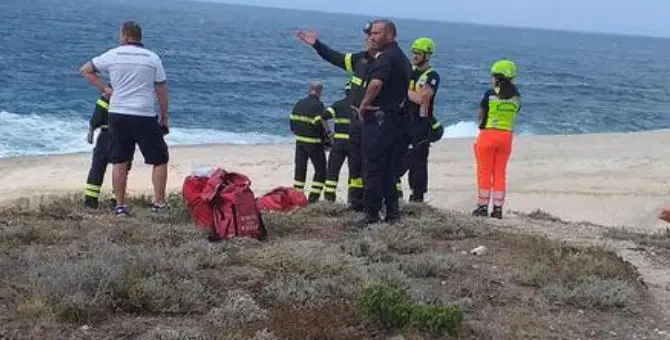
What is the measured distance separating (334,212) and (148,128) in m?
2.09

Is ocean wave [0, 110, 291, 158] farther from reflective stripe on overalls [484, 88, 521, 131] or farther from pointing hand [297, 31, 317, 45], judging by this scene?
reflective stripe on overalls [484, 88, 521, 131]

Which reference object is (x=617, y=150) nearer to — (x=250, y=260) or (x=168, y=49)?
(x=250, y=260)

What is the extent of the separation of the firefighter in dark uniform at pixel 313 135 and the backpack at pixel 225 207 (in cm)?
314

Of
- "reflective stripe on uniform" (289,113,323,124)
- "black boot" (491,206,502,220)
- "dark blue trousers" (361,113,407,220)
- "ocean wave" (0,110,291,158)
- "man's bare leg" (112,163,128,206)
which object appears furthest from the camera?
"ocean wave" (0,110,291,158)

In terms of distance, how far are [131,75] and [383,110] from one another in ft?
7.28

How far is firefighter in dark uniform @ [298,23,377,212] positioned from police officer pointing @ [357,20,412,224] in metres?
0.62

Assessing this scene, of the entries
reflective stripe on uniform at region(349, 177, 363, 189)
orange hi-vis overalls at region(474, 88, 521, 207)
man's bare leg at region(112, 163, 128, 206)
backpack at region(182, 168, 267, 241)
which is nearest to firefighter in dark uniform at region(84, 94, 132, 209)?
man's bare leg at region(112, 163, 128, 206)

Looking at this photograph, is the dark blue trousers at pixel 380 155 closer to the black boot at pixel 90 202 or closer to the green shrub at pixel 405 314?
the green shrub at pixel 405 314

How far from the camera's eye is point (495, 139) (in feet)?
33.2

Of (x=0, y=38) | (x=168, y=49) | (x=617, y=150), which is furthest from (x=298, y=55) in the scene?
(x=617, y=150)

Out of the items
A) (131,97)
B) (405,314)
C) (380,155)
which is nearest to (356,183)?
(380,155)

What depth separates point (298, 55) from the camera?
70.8 metres

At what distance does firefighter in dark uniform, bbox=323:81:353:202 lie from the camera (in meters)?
10.3

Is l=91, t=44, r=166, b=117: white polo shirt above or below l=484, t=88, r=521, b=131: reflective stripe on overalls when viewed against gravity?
above
